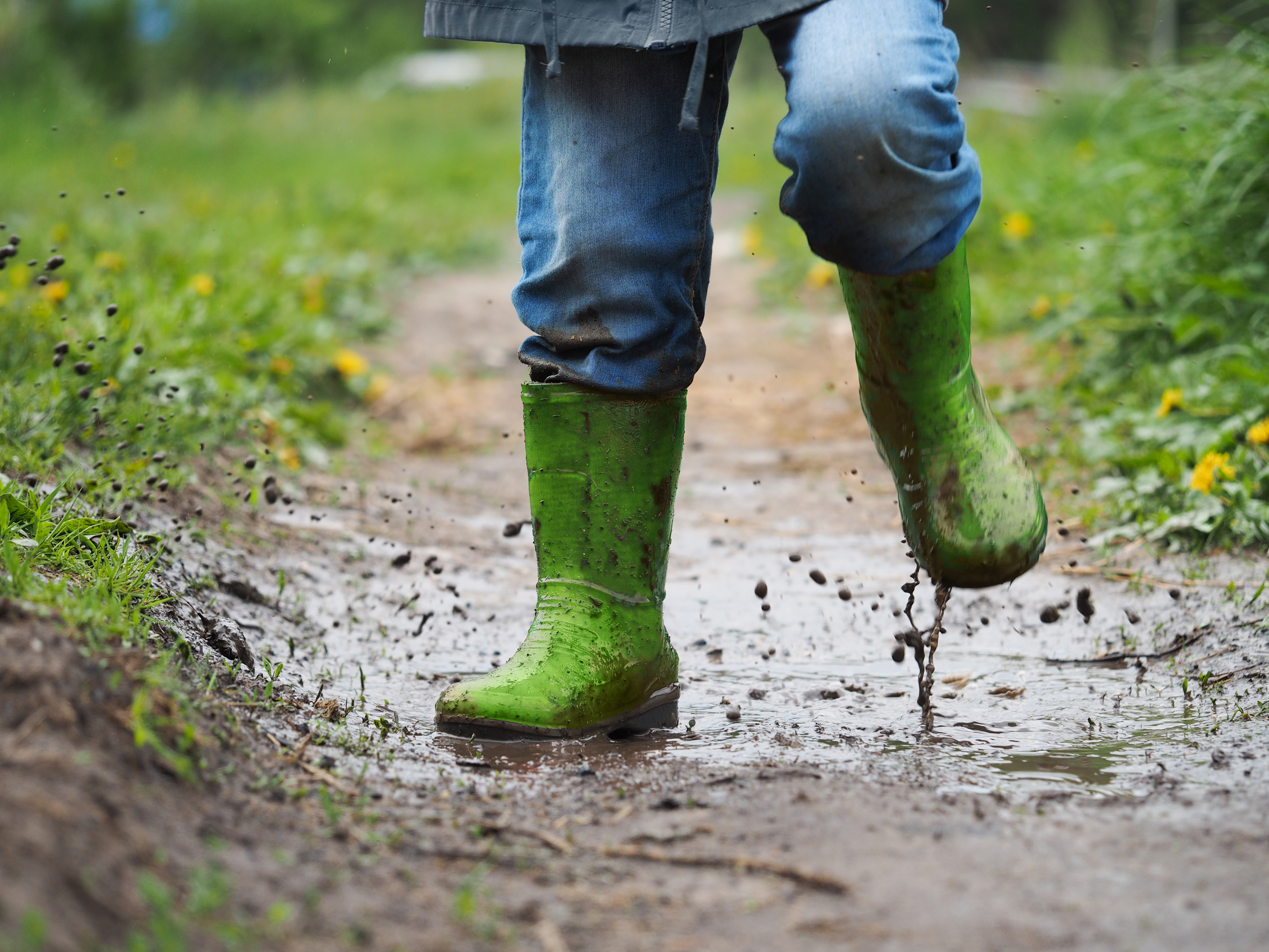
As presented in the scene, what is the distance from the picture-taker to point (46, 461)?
2213mm

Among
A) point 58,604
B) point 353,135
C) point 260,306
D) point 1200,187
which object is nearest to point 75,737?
point 58,604

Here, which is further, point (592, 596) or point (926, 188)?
point (592, 596)

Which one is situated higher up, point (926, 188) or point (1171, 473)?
point (926, 188)

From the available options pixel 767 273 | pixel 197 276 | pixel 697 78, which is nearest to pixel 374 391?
pixel 197 276

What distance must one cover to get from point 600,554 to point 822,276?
157 inches

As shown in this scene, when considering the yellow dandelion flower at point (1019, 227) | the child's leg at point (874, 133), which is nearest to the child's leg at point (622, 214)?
the child's leg at point (874, 133)

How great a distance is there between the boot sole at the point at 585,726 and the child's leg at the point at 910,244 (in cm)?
45

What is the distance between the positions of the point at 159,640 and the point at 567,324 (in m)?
0.72

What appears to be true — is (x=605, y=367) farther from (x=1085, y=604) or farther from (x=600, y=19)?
(x=1085, y=604)

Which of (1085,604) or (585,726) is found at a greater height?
(1085,604)

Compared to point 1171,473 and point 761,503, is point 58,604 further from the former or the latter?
point 1171,473

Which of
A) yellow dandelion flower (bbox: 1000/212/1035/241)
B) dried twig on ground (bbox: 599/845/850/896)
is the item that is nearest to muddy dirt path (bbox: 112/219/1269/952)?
dried twig on ground (bbox: 599/845/850/896)

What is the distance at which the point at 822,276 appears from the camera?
556 cm

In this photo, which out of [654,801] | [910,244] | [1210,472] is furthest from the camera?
[1210,472]
